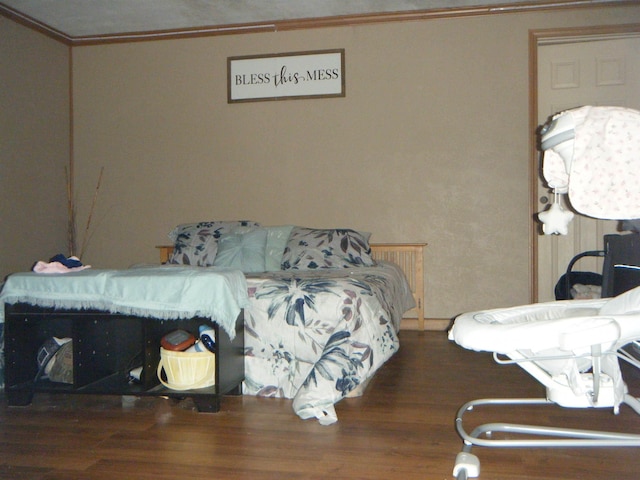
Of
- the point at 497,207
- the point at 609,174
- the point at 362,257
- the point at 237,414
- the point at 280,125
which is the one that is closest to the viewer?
the point at 609,174

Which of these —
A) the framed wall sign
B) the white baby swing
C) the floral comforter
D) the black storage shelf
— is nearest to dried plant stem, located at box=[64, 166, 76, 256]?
the framed wall sign

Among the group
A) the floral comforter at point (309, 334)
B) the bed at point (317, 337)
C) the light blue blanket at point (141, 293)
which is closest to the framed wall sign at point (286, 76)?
the bed at point (317, 337)

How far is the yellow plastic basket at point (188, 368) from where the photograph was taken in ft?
7.85

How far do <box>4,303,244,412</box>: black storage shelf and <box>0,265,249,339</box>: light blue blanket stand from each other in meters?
0.05

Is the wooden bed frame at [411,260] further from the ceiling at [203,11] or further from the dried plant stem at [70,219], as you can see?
the dried plant stem at [70,219]

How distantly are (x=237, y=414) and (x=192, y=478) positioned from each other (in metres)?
0.62

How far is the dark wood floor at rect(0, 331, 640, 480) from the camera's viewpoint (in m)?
1.77

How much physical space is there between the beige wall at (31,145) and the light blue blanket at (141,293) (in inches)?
79.3

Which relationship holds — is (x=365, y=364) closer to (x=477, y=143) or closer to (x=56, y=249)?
(x=477, y=143)

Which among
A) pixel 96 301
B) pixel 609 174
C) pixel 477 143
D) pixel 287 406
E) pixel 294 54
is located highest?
pixel 294 54

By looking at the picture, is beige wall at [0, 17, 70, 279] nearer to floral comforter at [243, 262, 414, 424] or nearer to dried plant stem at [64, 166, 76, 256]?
dried plant stem at [64, 166, 76, 256]

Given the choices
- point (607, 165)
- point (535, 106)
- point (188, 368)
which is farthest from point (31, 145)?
point (607, 165)

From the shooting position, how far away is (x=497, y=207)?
14.0ft

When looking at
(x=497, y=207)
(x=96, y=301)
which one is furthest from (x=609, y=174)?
(x=497, y=207)
